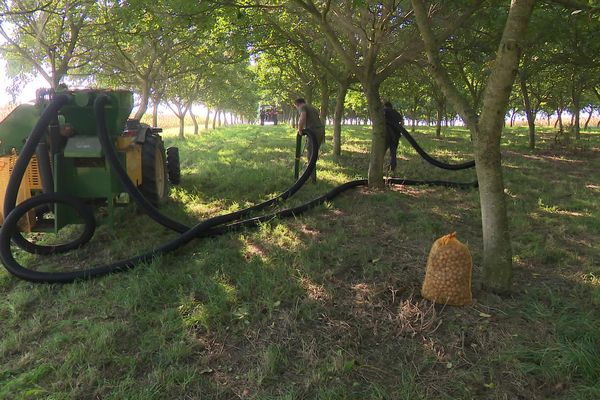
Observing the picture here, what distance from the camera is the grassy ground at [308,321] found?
8.72 feet

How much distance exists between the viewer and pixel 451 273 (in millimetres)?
3354

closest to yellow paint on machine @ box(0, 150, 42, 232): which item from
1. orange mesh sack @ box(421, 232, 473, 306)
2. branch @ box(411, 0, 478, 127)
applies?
orange mesh sack @ box(421, 232, 473, 306)

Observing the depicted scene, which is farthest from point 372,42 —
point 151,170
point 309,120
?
point 151,170

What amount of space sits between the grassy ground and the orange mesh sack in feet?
0.41

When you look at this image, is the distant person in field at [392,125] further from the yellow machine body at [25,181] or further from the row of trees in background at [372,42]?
the yellow machine body at [25,181]

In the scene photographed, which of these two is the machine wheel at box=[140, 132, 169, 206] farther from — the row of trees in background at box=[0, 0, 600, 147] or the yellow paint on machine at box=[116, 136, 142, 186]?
the row of trees in background at box=[0, 0, 600, 147]

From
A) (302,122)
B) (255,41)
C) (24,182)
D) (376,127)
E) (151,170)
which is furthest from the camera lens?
(255,41)

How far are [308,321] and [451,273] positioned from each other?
118 cm

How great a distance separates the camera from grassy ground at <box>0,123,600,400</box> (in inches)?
105

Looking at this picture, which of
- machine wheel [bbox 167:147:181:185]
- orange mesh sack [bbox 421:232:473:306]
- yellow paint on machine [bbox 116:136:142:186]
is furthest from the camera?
machine wheel [bbox 167:147:181:185]

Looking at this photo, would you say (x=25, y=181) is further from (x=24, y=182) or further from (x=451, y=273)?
(x=451, y=273)

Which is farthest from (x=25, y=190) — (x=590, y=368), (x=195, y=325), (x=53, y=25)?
(x=53, y=25)

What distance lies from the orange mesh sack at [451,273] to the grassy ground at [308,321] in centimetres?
12

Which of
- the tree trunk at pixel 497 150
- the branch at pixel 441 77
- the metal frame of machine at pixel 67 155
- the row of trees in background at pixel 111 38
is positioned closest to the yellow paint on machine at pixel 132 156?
the metal frame of machine at pixel 67 155
